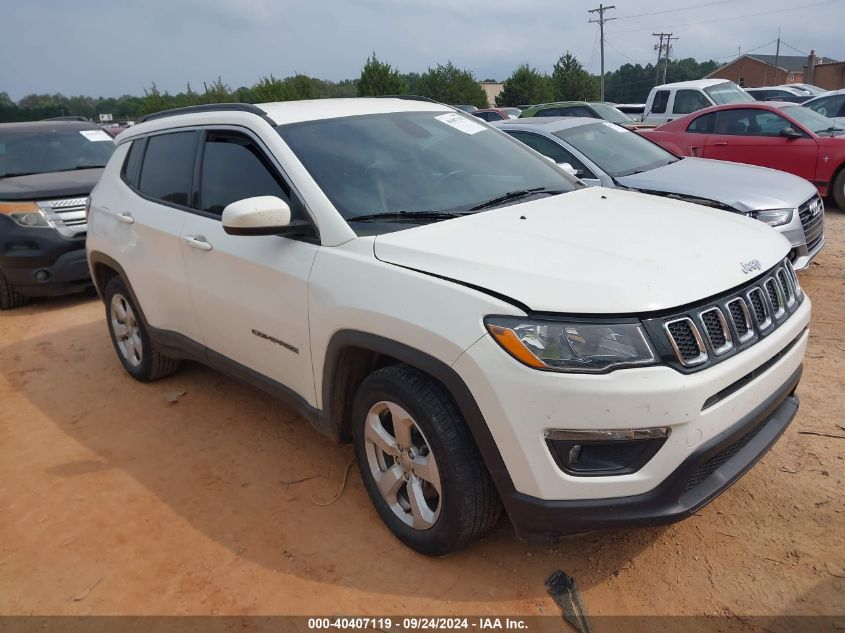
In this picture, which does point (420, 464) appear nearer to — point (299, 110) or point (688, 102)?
point (299, 110)

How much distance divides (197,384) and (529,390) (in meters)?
3.30

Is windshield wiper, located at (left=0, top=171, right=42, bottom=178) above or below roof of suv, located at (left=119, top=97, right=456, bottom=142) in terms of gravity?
below

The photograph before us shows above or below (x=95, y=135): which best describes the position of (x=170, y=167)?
below

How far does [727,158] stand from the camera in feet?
30.8

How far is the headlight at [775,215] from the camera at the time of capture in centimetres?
568

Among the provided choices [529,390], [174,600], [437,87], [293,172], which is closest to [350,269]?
[293,172]

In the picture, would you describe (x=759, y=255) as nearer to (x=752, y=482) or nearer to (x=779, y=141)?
(x=752, y=482)

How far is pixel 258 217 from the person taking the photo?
281 cm

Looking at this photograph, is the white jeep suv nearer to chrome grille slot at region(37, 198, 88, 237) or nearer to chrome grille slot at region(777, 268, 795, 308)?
chrome grille slot at region(777, 268, 795, 308)

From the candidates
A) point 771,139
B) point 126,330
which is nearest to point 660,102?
point 771,139

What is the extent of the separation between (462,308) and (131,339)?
3362mm

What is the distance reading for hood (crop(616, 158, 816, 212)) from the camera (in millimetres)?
5777

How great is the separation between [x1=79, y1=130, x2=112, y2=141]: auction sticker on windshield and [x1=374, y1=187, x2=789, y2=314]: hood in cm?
705

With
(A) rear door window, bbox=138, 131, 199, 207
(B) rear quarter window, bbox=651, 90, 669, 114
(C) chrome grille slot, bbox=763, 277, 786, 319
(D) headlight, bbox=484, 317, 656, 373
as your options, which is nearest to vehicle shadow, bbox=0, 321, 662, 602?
(D) headlight, bbox=484, 317, 656, 373
